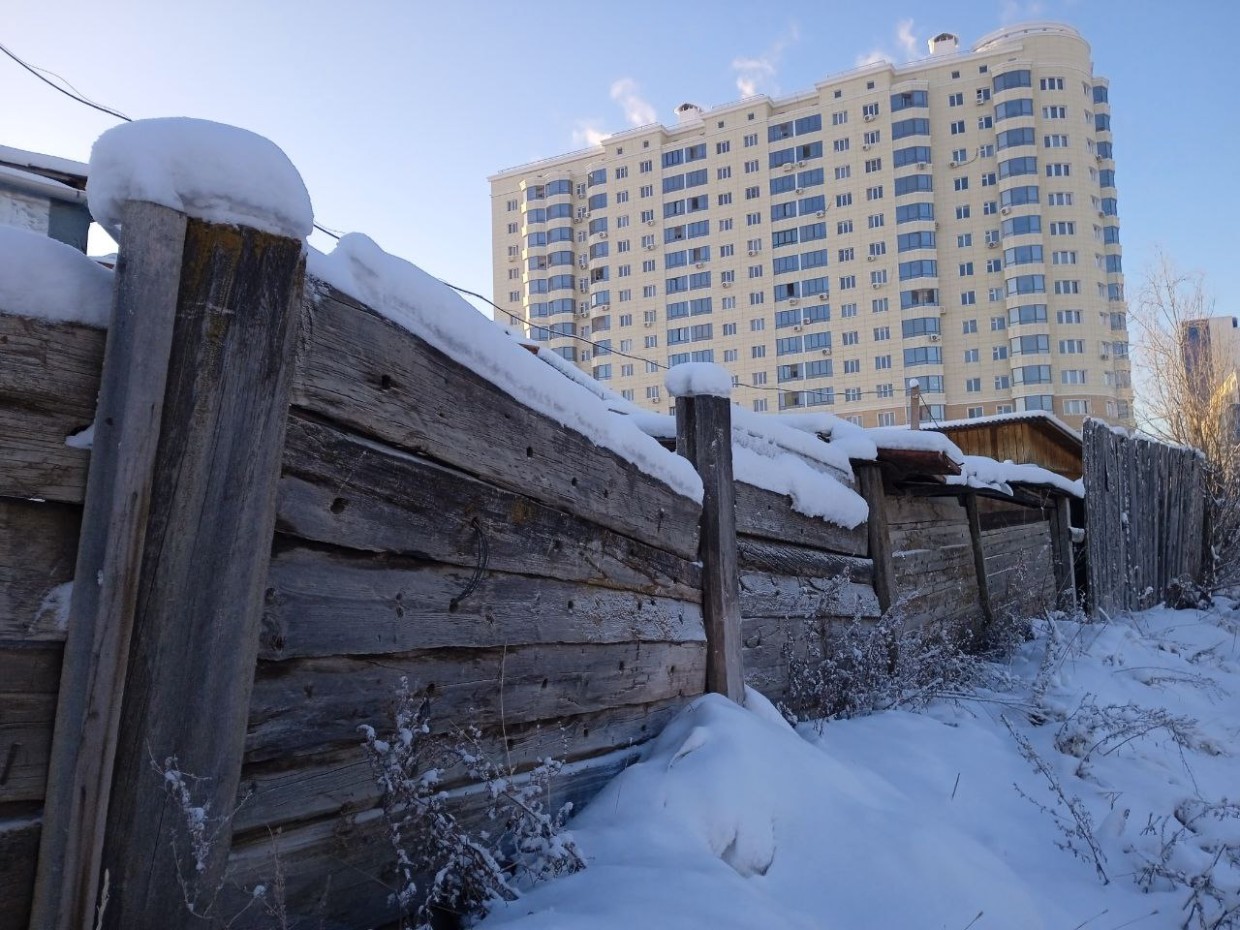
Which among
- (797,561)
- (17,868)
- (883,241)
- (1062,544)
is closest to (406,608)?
(17,868)

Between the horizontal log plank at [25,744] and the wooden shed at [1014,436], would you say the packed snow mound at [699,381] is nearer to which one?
the horizontal log plank at [25,744]

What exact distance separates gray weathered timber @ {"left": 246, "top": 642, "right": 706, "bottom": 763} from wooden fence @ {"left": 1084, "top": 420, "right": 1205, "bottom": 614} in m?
8.23

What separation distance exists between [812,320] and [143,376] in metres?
70.8

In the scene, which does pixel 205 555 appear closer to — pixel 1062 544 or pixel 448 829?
pixel 448 829

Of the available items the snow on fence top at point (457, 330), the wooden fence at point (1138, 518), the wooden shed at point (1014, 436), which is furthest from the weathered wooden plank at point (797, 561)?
the wooden shed at point (1014, 436)

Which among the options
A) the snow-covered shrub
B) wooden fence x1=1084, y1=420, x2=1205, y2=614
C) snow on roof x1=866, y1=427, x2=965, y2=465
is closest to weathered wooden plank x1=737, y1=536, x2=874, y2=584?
snow on roof x1=866, y1=427, x2=965, y2=465

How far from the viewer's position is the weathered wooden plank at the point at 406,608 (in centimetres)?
183

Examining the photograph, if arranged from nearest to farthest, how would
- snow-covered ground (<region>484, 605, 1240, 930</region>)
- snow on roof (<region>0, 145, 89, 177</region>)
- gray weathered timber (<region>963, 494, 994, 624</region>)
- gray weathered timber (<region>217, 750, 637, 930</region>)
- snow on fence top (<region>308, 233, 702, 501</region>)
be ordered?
1. gray weathered timber (<region>217, 750, 637, 930</region>)
2. snow on fence top (<region>308, 233, 702, 501</region>)
3. snow-covered ground (<region>484, 605, 1240, 930</region>)
4. snow on roof (<region>0, 145, 89, 177</region>)
5. gray weathered timber (<region>963, 494, 994, 624</region>)

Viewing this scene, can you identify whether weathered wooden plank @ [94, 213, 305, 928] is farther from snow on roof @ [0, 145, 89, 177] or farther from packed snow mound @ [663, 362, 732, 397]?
snow on roof @ [0, 145, 89, 177]

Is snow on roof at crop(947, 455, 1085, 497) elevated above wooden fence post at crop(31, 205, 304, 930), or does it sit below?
above

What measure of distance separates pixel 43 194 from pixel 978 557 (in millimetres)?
7931

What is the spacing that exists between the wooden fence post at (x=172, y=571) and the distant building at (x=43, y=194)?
5.20 metres

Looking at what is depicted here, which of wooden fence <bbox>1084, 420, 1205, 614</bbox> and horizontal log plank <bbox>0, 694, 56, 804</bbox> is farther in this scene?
wooden fence <bbox>1084, 420, 1205, 614</bbox>

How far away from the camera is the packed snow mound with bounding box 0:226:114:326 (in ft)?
4.67
